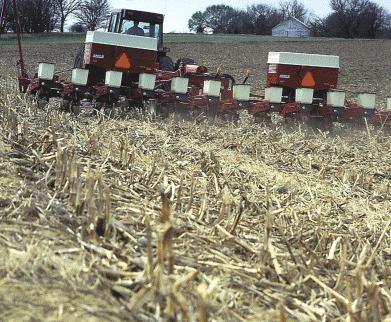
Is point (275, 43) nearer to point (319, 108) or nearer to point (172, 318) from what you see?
point (319, 108)

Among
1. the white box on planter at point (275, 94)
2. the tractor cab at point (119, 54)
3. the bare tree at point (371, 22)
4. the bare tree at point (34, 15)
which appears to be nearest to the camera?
the white box on planter at point (275, 94)

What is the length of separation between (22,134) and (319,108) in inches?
230

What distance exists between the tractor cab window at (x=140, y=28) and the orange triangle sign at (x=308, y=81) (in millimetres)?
3520

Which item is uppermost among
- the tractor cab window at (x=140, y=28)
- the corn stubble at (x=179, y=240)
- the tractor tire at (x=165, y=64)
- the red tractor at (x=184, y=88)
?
the tractor cab window at (x=140, y=28)

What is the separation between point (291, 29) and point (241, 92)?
61303mm

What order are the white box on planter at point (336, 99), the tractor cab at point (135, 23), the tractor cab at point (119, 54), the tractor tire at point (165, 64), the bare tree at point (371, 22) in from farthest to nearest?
the bare tree at point (371, 22), the tractor tire at point (165, 64), the tractor cab at point (135, 23), the tractor cab at point (119, 54), the white box on planter at point (336, 99)

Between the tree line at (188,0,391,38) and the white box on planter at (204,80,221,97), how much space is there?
2025 inches

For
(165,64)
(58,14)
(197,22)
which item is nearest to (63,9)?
(58,14)

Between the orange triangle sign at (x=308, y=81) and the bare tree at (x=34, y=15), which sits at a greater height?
the bare tree at (x=34, y=15)

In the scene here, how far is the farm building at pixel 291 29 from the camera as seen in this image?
66.6 m

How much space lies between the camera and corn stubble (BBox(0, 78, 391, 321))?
6.63 ft

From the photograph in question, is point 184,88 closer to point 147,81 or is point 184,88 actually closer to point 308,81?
point 147,81

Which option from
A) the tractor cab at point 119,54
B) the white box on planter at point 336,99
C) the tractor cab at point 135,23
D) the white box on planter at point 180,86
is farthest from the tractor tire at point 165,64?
the white box on planter at point 336,99

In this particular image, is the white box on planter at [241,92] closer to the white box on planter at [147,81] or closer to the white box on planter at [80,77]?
the white box on planter at [147,81]
